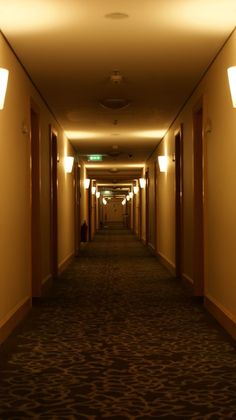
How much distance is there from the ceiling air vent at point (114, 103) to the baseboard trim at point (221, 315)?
10.4 ft

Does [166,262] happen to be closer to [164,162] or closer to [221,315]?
[164,162]

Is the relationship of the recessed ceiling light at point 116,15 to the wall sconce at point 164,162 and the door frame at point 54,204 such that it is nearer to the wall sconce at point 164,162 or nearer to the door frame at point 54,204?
the door frame at point 54,204

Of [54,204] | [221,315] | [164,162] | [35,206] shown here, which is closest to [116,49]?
[35,206]

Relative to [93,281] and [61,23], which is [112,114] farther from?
[61,23]

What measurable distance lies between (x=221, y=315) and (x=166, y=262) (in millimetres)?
6016

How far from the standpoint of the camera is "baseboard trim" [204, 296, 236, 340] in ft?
18.3

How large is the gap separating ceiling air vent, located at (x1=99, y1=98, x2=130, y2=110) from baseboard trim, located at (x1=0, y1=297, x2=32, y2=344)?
3.15 metres

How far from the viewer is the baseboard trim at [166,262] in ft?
36.2

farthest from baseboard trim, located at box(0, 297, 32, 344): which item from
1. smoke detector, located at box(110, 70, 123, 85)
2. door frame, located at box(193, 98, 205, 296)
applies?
smoke detector, located at box(110, 70, 123, 85)

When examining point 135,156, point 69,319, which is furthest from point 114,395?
point 135,156

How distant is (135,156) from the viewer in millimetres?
17312

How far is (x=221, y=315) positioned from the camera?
242 inches

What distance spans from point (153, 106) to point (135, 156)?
795 centimetres

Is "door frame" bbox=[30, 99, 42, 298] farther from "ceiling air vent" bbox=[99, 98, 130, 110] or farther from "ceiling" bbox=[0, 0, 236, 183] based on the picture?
"ceiling air vent" bbox=[99, 98, 130, 110]
